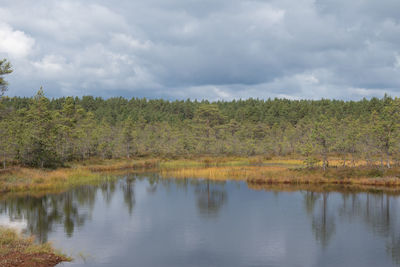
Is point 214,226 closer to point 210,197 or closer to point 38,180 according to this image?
point 210,197

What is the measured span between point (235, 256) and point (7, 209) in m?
27.2

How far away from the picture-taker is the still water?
23578 mm

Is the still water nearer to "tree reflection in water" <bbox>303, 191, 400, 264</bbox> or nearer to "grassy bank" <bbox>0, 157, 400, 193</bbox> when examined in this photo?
"tree reflection in water" <bbox>303, 191, 400, 264</bbox>

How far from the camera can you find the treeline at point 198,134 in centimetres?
5778

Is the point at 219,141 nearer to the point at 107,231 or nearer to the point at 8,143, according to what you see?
the point at 8,143

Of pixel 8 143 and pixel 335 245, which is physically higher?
pixel 8 143

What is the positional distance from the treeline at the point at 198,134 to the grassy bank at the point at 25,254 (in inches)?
1159

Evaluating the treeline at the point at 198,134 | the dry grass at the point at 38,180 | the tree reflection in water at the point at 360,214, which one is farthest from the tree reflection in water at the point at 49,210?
the tree reflection in water at the point at 360,214

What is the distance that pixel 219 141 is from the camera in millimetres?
110250

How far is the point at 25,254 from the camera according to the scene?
66.8 feet

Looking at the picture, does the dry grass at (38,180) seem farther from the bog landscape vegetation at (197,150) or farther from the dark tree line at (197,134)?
the dark tree line at (197,134)

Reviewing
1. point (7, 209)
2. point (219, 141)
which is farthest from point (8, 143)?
point (219, 141)

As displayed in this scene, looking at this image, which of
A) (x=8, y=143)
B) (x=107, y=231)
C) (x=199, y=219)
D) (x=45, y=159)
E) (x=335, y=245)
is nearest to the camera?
(x=335, y=245)

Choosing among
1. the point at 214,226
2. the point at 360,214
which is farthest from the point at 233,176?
the point at 214,226
